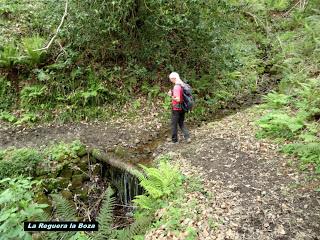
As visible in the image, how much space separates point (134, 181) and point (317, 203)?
3.85 metres

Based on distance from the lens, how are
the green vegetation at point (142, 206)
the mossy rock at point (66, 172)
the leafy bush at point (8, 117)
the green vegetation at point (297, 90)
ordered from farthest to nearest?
the leafy bush at point (8, 117), the mossy rock at point (66, 172), the green vegetation at point (297, 90), the green vegetation at point (142, 206)

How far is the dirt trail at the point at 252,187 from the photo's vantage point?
5.29 m

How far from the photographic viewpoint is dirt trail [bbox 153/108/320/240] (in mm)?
5289

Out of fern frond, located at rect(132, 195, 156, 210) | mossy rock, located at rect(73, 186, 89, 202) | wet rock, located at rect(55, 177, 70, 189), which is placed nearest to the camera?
fern frond, located at rect(132, 195, 156, 210)

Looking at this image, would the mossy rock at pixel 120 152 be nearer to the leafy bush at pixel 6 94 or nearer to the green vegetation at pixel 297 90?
the green vegetation at pixel 297 90

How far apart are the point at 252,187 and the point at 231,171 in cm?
70

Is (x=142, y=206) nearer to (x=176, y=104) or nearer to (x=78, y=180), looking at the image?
(x=78, y=180)

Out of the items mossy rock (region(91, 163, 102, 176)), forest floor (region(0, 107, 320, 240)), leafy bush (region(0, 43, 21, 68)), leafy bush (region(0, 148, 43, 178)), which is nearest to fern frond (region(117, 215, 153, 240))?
forest floor (region(0, 107, 320, 240))

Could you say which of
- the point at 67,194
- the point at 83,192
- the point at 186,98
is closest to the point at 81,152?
the point at 83,192

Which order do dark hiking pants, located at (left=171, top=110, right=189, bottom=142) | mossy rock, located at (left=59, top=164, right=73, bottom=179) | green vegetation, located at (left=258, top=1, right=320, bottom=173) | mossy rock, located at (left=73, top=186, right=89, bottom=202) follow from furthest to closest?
dark hiking pants, located at (left=171, top=110, right=189, bottom=142)
mossy rock, located at (left=59, top=164, right=73, bottom=179)
mossy rock, located at (left=73, top=186, right=89, bottom=202)
green vegetation, located at (left=258, top=1, right=320, bottom=173)

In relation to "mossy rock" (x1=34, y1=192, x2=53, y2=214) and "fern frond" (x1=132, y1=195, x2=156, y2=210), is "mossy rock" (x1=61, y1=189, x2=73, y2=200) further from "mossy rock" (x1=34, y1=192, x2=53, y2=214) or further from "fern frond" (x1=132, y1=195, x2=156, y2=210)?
"fern frond" (x1=132, y1=195, x2=156, y2=210)

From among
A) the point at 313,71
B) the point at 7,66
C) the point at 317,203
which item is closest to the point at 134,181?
the point at 317,203

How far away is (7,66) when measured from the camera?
10445mm

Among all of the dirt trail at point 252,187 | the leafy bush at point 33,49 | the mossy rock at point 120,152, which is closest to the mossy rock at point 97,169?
the mossy rock at point 120,152
